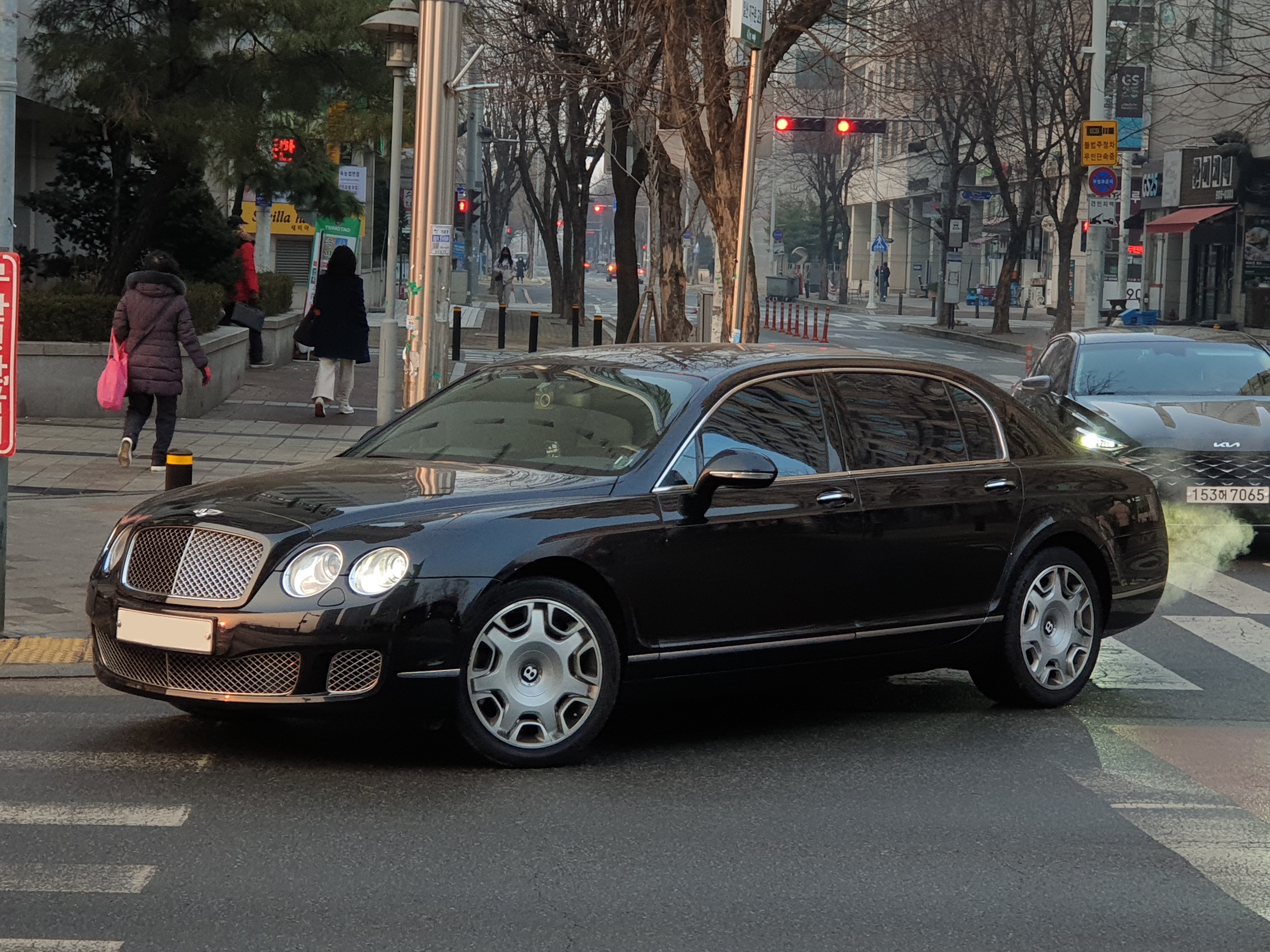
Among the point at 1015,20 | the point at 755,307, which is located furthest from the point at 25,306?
the point at 1015,20

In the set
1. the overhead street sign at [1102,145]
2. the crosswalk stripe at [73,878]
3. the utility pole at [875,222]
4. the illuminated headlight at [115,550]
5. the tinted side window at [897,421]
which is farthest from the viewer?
the utility pole at [875,222]

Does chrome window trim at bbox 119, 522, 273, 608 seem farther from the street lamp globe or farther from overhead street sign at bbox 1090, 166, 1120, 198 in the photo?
overhead street sign at bbox 1090, 166, 1120, 198

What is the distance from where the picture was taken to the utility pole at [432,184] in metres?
13.0

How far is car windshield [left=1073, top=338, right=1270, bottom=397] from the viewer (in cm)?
1321

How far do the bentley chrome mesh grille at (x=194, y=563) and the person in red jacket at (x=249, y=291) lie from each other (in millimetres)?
17902

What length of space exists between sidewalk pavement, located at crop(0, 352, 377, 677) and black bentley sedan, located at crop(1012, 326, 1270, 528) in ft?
18.6

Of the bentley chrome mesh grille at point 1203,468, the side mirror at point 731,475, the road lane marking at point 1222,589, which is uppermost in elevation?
the side mirror at point 731,475

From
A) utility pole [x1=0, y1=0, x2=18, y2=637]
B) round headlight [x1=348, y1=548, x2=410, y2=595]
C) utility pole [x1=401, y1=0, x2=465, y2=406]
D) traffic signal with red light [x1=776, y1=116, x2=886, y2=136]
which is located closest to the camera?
round headlight [x1=348, y1=548, x2=410, y2=595]

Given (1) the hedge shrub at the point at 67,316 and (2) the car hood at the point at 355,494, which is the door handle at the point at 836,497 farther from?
(1) the hedge shrub at the point at 67,316

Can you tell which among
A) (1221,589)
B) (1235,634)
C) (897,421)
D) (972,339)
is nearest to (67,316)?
(1221,589)

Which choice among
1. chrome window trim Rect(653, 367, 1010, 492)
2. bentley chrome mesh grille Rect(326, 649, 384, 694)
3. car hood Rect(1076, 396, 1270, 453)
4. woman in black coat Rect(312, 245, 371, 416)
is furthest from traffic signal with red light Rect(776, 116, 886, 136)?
bentley chrome mesh grille Rect(326, 649, 384, 694)

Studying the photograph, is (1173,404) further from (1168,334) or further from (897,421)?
(897,421)

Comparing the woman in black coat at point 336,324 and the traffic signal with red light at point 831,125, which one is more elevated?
the traffic signal with red light at point 831,125

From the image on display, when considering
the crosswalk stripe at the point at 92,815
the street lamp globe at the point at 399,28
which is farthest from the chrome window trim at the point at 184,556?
the street lamp globe at the point at 399,28
